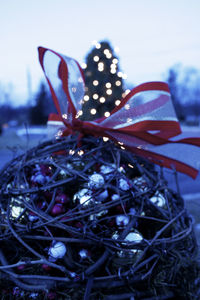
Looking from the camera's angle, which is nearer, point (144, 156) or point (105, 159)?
point (105, 159)

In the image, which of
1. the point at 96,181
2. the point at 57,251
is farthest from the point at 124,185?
the point at 57,251

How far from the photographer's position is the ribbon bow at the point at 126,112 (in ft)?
5.03

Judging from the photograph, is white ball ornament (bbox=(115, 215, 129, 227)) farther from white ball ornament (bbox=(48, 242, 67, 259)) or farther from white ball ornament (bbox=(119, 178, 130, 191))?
white ball ornament (bbox=(48, 242, 67, 259))

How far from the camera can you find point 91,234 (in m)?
1.17

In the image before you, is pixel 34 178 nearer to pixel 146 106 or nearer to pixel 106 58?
pixel 146 106

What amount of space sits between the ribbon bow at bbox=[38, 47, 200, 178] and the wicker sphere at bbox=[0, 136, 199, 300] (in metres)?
0.10

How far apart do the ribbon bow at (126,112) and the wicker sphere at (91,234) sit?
10 centimetres

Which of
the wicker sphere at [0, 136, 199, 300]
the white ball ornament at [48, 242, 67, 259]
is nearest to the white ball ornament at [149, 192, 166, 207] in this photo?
the wicker sphere at [0, 136, 199, 300]

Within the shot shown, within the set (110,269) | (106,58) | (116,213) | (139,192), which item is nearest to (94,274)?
(110,269)

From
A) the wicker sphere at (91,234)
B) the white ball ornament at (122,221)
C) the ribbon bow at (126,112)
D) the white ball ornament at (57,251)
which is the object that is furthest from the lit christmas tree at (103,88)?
the white ball ornament at (57,251)

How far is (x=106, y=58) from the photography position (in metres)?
2.76

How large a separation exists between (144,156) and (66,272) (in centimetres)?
79

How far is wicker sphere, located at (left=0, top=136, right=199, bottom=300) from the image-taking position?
1.15 m

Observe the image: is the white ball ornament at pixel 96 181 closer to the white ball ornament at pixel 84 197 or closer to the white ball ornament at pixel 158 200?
the white ball ornament at pixel 84 197
